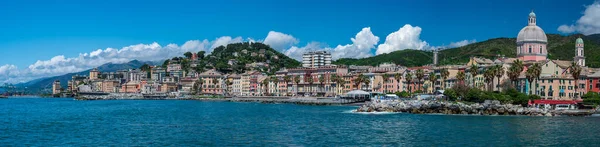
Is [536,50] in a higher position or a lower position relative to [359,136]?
higher

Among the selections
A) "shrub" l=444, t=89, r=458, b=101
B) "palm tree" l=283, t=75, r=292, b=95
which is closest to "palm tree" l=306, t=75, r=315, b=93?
"palm tree" l=283, t=75, r=292, b=95

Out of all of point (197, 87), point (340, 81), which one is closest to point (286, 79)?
point (340, 81)

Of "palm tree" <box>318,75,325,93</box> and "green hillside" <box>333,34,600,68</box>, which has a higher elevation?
"green hillside" <box>333,34,600,68</box>

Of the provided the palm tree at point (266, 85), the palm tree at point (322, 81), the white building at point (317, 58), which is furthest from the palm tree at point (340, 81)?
the white building at point (317, 58)

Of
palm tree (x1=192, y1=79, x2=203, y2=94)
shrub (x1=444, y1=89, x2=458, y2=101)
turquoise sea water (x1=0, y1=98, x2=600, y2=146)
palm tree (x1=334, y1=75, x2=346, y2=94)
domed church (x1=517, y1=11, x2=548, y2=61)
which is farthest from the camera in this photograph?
palm tree (x1=192, y1=79, x2=203, y2=94)

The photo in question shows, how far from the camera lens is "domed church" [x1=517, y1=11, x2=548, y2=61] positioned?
98.5 m

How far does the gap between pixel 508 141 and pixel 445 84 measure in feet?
219

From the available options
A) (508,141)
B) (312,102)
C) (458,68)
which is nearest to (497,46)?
(458,68)

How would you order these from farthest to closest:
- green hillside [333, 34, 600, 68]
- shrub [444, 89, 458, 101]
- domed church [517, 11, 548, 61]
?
green hillside [333, 34, 600, 68], domed church [517, 11, 548, 61], shrub [444, 89, 458, 101]

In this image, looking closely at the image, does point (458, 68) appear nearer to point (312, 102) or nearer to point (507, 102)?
point (312, 102)

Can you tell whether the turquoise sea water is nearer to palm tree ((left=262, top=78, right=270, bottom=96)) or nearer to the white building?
palm tree ((left=262, top=78, right=270, bottom=96))

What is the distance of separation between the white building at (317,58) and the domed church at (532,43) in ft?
316

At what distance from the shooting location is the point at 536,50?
98688 mm

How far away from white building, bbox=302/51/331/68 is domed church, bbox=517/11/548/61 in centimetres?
9641
